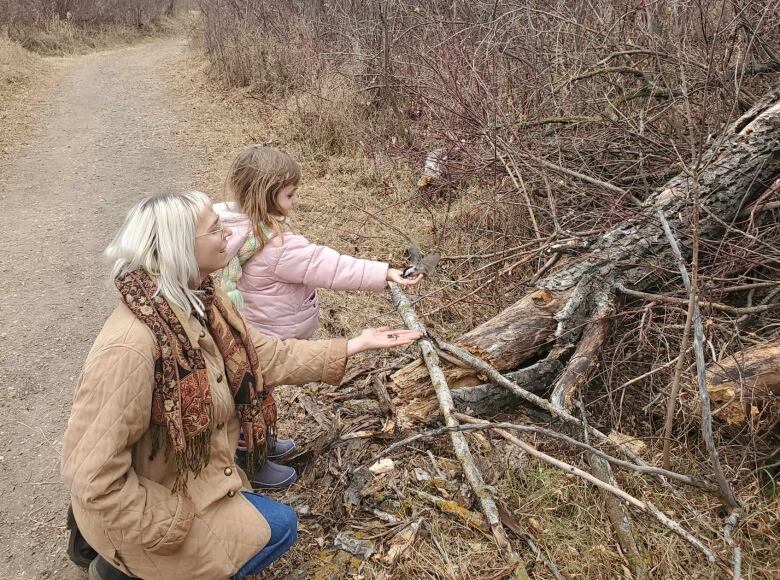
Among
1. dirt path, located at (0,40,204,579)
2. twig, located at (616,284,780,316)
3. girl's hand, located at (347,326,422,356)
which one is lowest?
dirt path, located at (0,40,204,579)

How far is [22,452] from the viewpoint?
117 inches

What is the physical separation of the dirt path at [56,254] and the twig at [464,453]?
1417mm

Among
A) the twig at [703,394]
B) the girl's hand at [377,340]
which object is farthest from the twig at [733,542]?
the girl's hand at [377,340]

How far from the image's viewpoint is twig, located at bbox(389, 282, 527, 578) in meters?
2.08

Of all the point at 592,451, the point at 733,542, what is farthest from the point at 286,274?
the point at 733,542

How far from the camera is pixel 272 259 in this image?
2508mm

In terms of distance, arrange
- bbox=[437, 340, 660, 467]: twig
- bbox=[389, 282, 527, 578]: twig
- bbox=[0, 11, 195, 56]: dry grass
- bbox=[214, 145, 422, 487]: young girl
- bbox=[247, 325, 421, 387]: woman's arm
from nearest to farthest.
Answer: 1. bbox=[389, 282, 527, 578]: twig
2. bbox=[247, 325, 421, 387]: woman's arm
3. bbox=[437, 340, 660, 467]: twig
4. bbox=[214, 145, 422, 487]: young girl
5. bbox=[0, 11, 195, 56]: dry grass

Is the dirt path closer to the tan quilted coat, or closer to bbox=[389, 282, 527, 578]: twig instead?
the tan quilted coat

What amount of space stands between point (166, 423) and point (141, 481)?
7.1 inches

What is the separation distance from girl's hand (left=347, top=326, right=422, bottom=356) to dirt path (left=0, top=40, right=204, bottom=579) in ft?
3.07

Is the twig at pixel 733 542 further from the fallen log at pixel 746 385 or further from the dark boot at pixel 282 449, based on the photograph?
the dark boot at pixel 282 449

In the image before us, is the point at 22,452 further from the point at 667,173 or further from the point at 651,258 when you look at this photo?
the point at 667,173

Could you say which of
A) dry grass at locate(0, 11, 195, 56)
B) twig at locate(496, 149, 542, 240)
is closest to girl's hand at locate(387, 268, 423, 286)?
twig at locate(496, 149, 542, 240)

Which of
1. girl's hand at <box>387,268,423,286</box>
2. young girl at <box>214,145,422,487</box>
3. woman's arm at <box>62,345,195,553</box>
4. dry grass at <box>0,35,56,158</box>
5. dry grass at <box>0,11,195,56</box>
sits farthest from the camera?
dry grass at <box>0,11,195,56</box>
